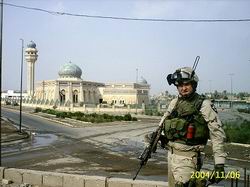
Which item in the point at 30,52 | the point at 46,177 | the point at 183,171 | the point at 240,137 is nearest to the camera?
the point at 183,171

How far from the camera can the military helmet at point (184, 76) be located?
4.35 meters

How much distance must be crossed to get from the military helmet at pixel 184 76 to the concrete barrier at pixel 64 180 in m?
2.82

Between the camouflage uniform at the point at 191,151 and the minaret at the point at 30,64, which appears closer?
the camouflage uniform at the point at 191,151

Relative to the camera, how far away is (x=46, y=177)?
7.63m

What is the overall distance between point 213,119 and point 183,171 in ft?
2.14

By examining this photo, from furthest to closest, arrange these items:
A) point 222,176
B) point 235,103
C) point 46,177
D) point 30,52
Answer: point 30,52, point 235,103, point 46,177, point 222,176

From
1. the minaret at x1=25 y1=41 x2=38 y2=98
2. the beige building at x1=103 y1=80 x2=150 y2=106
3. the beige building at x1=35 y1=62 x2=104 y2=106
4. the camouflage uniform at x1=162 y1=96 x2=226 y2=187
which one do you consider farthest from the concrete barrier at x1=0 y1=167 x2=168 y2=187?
the minaret at x1=25 y1=41 x2=38 y2=98

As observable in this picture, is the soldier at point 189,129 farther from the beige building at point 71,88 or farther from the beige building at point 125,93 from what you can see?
the beige building at point 125,93

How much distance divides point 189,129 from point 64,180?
3958 millimetres

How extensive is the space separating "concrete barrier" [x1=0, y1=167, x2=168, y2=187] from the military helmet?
2819 millimetres

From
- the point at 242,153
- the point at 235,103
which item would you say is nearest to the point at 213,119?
the point at 242,153

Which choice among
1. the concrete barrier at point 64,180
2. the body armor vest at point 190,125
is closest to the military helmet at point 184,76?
the body armor vest at point 190,125

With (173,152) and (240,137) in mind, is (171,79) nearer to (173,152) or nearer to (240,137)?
(173,152)

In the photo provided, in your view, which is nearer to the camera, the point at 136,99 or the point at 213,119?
the point at 213,119
